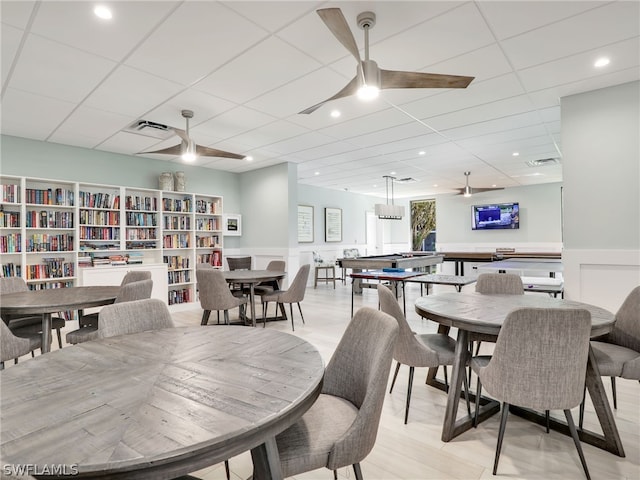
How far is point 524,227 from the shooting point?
32.1ft

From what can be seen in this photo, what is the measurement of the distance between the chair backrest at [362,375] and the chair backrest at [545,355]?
73 cm

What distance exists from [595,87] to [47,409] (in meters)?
4.72

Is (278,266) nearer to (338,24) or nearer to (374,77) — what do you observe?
(374,77)

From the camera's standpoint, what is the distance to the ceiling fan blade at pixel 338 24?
1.92 metres

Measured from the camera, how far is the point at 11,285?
346 centimetres

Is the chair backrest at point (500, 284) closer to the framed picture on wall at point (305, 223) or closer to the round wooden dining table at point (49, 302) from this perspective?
the round wooden dining table at point (49, 302)

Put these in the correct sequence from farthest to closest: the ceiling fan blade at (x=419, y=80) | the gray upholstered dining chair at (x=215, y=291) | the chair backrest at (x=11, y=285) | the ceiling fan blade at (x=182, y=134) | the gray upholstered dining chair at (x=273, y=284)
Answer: the gray upholstered dining chair at (x=273, y=284)
the gray upholstered dining chair at (x=215, y=291)
the ceiling fan blade at (x=182, y=134)
the chair backrest at (x=11, y=285)
the ceiling fan blade at (x=419, y=80)

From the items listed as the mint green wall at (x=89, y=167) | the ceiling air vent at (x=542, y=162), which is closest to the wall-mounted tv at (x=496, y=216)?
the ceiling air vent at (x=542, y=162)

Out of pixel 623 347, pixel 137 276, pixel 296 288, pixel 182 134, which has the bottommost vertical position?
pixel 623 347

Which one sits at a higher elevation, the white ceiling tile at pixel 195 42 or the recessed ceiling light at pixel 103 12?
the white ceiling tile at pixel 195 42

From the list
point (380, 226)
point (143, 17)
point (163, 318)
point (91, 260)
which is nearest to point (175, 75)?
point (143, 17)

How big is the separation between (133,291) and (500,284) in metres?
3.19

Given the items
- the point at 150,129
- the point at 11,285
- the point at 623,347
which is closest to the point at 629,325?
the point at 623,347

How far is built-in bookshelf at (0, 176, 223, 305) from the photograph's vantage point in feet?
15.4
